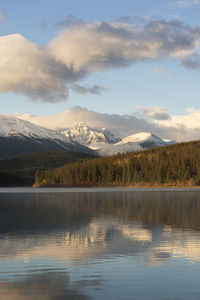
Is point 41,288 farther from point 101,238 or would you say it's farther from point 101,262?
point 101,238

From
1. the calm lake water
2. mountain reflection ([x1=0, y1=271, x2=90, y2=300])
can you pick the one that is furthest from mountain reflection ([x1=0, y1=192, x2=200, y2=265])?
mountain reflection ([x1=0, y1=271, x2=90, y2=300])

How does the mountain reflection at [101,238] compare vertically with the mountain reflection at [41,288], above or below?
above

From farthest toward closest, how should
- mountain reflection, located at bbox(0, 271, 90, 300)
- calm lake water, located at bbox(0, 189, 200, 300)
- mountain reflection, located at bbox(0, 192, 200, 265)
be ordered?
mountain reflection, located at bbox(0, 192, 200, 265) < calm lake water, located at bbox(0, 189, 200, 300) < mountain reflection, located at bbox(0, 271, 90, 300)

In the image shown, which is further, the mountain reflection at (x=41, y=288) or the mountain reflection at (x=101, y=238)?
the mountain reflection at (x=101, y=238)

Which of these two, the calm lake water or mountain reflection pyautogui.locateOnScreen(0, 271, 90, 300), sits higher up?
the calm lake water

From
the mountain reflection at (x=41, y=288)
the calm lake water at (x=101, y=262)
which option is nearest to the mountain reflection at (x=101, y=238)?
the calm lake water at (x=101, y=262)

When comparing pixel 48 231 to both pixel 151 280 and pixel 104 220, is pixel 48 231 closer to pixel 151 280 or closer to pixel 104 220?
pixel 104 220

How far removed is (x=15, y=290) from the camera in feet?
60.7

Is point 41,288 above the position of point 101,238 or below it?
below

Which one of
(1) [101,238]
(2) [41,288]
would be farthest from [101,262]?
(1) [101,238]

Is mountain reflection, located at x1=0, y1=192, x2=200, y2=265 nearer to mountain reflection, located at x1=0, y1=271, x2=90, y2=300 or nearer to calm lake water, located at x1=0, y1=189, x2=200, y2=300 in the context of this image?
calm lake water, located at x1=0, y1=189, x2=200, y2=300

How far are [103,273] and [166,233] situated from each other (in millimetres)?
14255

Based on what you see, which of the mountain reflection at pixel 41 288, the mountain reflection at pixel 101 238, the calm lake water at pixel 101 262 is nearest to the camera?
the mountain reflection at pixel 41 288

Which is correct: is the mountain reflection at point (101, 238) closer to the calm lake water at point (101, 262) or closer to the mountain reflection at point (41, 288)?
the calm lake water at point (101, 262)
